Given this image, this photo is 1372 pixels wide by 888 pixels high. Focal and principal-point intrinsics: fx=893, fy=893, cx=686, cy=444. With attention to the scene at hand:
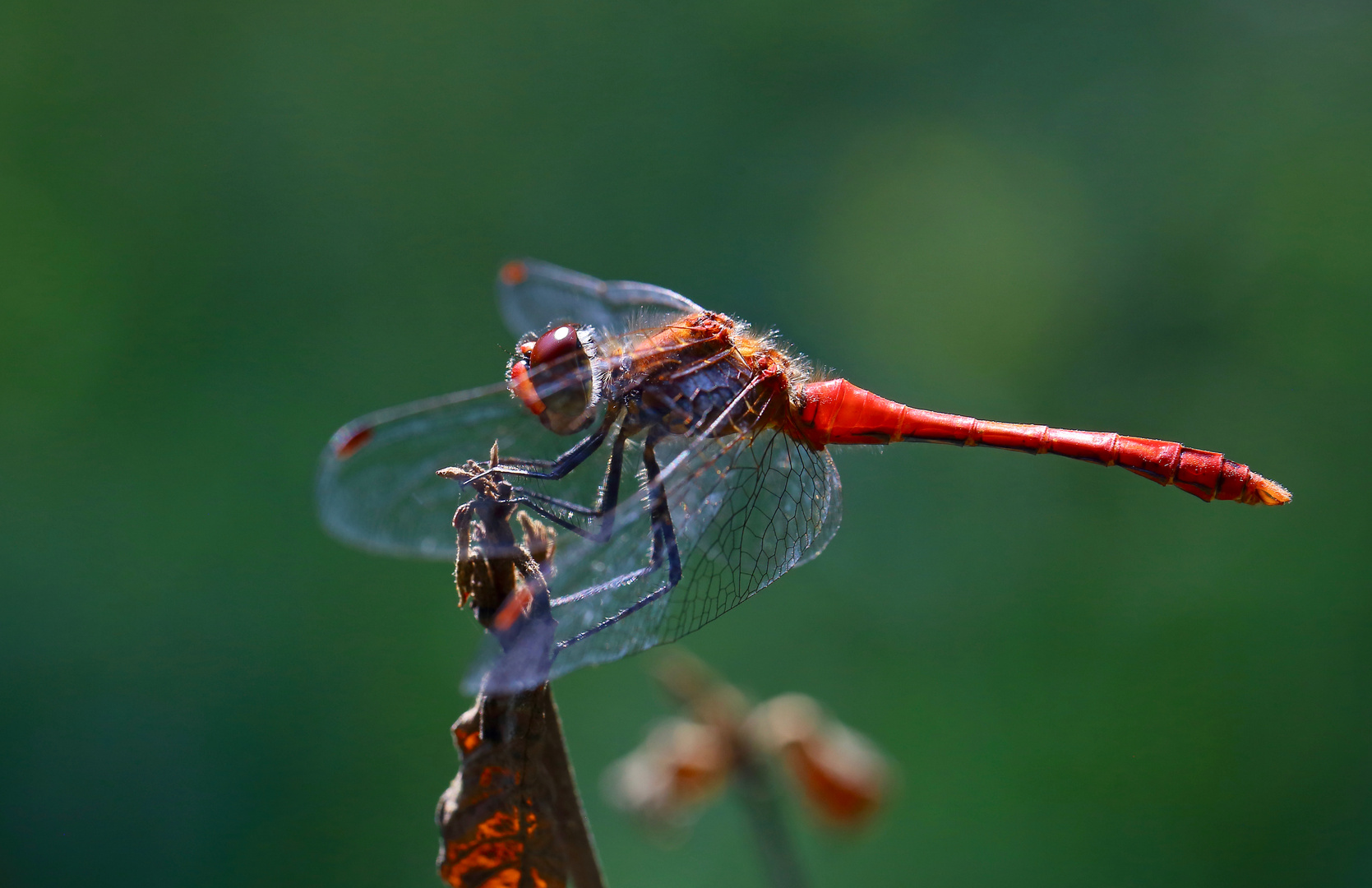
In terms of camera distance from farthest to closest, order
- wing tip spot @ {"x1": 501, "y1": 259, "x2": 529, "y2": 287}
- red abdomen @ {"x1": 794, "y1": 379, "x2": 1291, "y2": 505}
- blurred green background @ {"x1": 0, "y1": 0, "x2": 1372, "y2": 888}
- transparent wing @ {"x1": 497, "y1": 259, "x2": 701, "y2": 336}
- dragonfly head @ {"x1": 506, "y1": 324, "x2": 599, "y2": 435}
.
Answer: blurred green background @ {"x1": 0, "y1": 0, "x2": 1372, "y2": 888}
wing tip spot @ {"x1": 501, "y1": 259, "x2": 529, "y2": 287}
transparent wing @ {"x1": 497, "y1": 259, "x2": 701, "y2": 336}
red abdomen @ {"x1": 794, "y1": 379, "x2": 1291, "y2": 505}
dragonfly head @ {"x1": 506, "y1": 324, "x2": 599, "y2": 435}

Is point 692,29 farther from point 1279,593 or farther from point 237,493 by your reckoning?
point 1279,593

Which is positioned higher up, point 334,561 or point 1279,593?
point 334,561

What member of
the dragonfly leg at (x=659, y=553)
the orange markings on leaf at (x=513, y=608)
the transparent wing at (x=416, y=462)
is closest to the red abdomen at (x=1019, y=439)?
the dragonfly leg at (x=659, y=553)

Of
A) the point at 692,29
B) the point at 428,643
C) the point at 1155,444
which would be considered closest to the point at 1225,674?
the point at 1155,444

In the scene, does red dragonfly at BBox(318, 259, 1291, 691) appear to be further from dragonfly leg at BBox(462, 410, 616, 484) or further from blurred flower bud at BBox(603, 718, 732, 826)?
blurred flower bud at BBox(603, 718, 732, 826)

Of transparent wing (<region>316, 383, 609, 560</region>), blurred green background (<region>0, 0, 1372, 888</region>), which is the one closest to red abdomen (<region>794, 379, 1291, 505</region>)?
transparent wing (<region>316, 383, 609, 560</region>)

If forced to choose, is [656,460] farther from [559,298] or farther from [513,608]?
[559,298]

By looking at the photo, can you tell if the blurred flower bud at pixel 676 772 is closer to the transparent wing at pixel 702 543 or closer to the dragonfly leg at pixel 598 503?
the transparent wing at pixel 702 543
